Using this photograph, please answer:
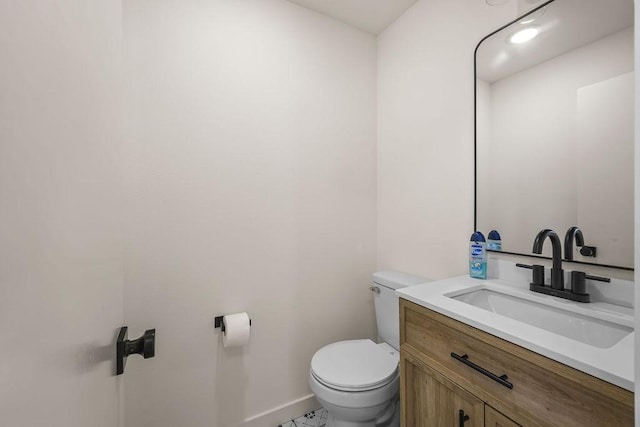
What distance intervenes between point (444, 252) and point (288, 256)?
912mm

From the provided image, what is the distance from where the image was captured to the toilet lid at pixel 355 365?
1251 mm

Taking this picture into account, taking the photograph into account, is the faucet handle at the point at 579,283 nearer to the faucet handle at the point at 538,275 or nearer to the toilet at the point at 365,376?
the faucet handle at the point at 538,275

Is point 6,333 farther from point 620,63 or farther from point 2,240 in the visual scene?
point 620,63

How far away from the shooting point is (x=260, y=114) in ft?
5.18

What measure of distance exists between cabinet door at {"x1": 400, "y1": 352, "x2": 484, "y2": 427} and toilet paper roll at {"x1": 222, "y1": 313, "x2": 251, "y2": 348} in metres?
0.79

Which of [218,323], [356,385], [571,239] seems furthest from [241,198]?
[571,239]

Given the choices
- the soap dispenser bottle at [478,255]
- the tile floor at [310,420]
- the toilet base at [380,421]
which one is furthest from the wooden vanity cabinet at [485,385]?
the tile floor at [310,420]

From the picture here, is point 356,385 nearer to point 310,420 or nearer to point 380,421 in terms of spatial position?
point 380,421

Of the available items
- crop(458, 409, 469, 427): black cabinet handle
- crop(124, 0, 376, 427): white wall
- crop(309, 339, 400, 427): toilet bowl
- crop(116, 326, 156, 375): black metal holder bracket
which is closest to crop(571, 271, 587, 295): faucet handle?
crop(458, 409, 469, 427): black cabinet handle

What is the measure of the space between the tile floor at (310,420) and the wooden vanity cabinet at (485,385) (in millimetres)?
736

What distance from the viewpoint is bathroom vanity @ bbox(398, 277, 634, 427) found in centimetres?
63

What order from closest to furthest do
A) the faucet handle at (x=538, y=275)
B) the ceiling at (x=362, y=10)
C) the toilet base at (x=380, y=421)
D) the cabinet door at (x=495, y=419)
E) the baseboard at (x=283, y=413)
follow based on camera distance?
the cabinet door at (x=495, y=419) → the faucet handle at (x=538, y=275) → the toilet base at (x=380, y=421) → the baseboard at (x=283, y=413) → the ceiling at (x=362, y=10)

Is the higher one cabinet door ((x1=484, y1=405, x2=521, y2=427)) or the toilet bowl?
cabinet door ((x1=484, y1=405, x2=521, y2=427))

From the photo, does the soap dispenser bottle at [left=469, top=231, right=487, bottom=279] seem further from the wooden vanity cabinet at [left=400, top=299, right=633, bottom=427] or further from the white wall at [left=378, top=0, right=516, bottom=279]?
the wooden vanity cabinet at [left=400, top=299, right=633, bottom=427]
